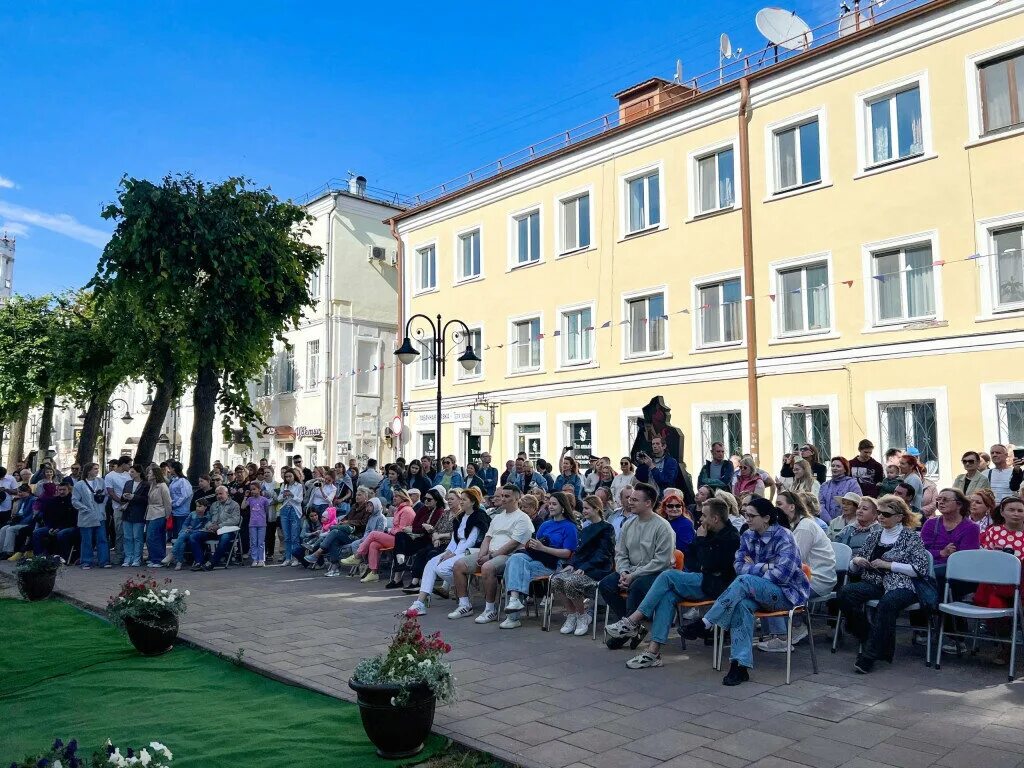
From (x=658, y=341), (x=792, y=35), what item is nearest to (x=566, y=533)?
(x=658, y=341)

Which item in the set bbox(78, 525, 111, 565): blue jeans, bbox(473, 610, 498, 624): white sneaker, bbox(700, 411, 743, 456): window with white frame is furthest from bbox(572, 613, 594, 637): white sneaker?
bbox(700, 411, 743, 456): window with white frame

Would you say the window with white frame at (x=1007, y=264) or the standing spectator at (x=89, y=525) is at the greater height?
the window with white frame at (x=1007, y=264)

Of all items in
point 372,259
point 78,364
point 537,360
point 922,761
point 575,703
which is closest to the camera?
point 922,761

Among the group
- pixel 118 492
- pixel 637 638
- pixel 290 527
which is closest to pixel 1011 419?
pixel 637 638

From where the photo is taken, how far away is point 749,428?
62.0 feet

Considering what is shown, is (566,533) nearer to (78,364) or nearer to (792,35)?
(792,35)

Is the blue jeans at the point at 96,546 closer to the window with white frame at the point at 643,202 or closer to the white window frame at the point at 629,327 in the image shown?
the white window frame at the point at 629,327

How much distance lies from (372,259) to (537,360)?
12.7 meters

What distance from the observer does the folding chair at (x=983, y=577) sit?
689 cm

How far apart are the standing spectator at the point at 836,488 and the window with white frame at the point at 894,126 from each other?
28.6ft

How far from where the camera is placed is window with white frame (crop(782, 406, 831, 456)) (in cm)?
1780

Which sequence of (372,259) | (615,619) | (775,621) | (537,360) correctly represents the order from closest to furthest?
(775,621) → (615,619) → (537,360) → (372,259)

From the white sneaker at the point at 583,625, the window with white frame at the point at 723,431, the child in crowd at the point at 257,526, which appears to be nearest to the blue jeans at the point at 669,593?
the white sneaker at the point at 583,625

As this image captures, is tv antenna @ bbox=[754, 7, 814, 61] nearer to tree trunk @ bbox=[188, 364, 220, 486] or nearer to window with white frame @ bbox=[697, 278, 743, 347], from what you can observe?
window with white frame @ bbox=[697, 278, 743, 347]
